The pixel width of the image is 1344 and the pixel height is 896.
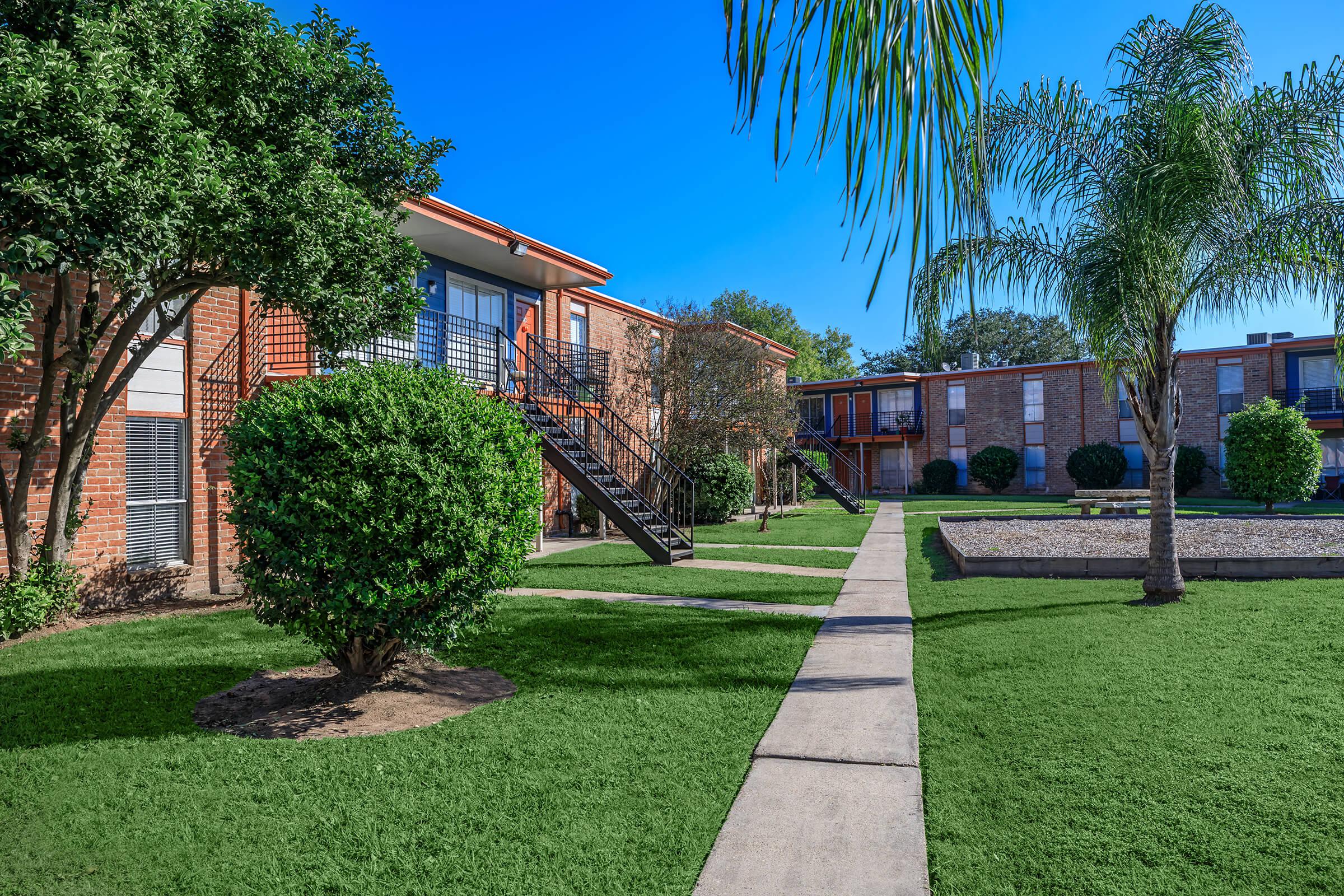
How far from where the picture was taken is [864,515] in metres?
22.4

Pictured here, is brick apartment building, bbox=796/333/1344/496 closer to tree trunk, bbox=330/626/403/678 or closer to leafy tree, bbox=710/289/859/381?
leafy tree, bbox=710/289/859/381

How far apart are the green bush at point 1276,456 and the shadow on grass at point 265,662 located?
19.3 metres

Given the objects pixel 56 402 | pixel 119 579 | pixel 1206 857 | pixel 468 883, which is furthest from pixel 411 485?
pixel 119 579

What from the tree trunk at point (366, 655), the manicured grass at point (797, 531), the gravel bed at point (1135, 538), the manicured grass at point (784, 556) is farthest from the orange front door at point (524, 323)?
the tree trunk at point (366, 655)

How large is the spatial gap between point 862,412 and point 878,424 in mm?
1074

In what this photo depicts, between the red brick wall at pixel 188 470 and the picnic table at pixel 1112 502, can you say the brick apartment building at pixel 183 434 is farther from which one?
the picnic table at pixel 1112 502

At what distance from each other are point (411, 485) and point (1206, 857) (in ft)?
13.7

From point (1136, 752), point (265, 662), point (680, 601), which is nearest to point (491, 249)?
point (680, 601)

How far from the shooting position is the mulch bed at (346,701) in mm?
4559

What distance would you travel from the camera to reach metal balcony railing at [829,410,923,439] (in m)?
37.7

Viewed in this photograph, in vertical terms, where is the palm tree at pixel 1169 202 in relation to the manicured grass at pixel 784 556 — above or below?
above

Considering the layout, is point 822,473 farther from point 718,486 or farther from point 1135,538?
point 1135,538

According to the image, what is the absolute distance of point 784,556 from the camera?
1290 centimetres

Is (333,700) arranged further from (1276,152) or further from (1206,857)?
(1276,152)
